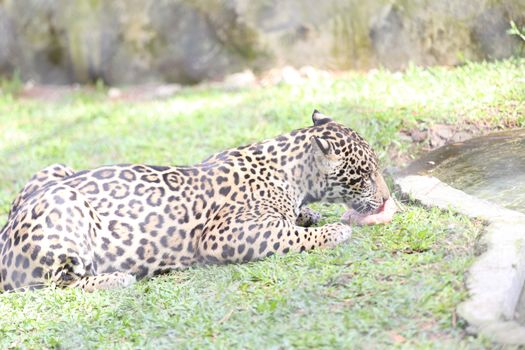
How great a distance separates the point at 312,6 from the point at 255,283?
7524 mm

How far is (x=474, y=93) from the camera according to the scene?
979 centimetres

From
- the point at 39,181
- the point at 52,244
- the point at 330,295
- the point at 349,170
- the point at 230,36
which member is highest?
the point at 230,36

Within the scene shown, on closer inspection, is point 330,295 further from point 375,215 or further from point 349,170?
point 349,170

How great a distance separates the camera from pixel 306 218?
749 centimetres

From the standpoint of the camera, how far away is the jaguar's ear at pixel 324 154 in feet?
22.5

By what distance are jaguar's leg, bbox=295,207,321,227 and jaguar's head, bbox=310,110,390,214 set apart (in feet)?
1.11

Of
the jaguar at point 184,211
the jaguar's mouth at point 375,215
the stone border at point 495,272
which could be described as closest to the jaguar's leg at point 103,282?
the jaguar at point 184,211

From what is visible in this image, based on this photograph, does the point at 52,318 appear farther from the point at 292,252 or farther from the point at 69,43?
the point at 69,43

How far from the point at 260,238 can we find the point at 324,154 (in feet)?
2.93

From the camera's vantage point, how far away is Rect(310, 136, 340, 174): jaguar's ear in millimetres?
6867

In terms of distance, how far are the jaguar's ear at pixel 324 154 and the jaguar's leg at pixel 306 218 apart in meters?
0.59

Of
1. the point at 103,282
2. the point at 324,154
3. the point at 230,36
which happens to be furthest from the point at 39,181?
the point at 230,36

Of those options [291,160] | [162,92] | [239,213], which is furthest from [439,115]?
[162,92]

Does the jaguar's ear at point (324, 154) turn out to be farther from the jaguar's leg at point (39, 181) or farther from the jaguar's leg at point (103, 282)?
the jaguar's leg at point (39, 181)
